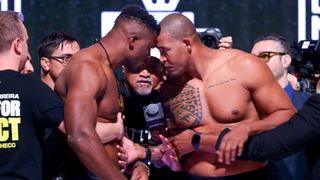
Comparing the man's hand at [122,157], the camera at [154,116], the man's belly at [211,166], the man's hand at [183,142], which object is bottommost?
the man's belly at [211,166]

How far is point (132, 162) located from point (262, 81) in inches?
29.4

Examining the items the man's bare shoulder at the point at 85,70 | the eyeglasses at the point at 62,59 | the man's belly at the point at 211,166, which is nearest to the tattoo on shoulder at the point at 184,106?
the man's belly at the point at 211,166

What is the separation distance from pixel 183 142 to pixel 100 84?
52cm

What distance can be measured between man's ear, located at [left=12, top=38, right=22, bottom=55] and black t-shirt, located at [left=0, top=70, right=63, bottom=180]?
0.30 ft

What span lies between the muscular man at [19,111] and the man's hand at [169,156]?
644 millimetres

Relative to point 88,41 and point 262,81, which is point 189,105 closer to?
point 262,81

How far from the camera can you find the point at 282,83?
13.5ft

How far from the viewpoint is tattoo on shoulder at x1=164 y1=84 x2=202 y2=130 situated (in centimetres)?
344

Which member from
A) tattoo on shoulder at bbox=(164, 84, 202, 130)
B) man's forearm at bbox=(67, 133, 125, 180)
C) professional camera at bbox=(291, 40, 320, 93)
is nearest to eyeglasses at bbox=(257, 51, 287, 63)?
professional camera at bbox=(291, 40, 320, 93)

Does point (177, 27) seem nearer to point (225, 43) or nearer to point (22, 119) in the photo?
point (225, 43)

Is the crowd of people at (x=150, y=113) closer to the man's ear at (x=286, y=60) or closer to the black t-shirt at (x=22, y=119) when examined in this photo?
the black t-shirt at (x=22, y=119)

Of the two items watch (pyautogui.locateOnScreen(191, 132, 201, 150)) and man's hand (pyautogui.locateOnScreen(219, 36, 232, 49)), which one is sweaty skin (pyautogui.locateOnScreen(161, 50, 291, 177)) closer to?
watch (pyautogui.locateOnScreen(191, 132, 201, 150))

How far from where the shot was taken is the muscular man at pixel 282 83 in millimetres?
3754

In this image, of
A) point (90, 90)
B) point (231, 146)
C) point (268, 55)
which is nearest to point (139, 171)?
point (90, 90)
